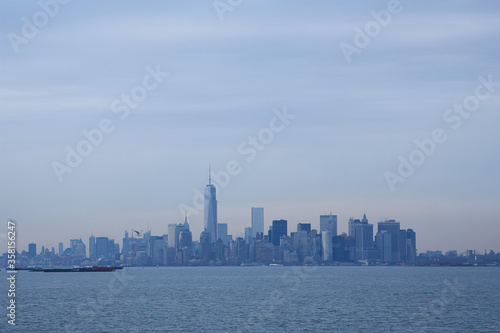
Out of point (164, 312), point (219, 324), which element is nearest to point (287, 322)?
point (219, 324)

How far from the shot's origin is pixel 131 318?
100 m

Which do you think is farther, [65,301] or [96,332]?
[65,301]

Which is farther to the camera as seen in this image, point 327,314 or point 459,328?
point 327,314

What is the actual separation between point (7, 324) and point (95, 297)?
53.3m

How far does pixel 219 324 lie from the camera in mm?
92438

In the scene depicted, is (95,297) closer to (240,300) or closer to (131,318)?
(240,300)

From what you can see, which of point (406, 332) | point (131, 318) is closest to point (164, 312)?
point (131, 318)

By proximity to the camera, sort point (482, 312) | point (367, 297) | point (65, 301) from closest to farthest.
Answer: point (482, 312) → point (65, 301) → point (367, 297)

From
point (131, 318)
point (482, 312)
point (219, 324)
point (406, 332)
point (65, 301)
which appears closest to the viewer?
point (406, 332)

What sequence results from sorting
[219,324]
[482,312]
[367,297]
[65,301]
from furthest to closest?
[367,297], [65,301], [482,312], [219,324]

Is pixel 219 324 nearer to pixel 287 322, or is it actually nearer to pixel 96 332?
pixel 287 322

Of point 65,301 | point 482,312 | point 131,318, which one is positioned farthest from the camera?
point 65,301

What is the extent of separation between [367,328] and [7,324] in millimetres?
44826

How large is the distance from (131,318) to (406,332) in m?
37.7
